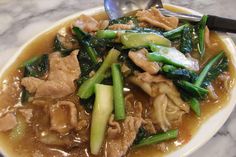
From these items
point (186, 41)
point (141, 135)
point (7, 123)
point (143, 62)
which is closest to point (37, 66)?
point (7, 123)

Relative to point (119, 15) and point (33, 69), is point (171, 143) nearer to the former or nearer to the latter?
point (33, 69)

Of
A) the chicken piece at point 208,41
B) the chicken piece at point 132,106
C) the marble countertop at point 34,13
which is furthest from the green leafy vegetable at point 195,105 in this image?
the marble countertop at point 34,13

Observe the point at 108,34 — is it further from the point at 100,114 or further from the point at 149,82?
the point at 100,114

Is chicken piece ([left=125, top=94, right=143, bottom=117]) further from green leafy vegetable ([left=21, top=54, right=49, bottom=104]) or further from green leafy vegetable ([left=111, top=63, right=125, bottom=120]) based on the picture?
green leafy vegetable ([left=21, top=54, right=49, bottom=104])

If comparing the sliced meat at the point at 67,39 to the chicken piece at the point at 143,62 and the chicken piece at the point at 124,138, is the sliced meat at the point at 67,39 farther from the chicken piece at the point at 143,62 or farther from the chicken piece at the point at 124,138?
the chicken piece at the point at 124,138

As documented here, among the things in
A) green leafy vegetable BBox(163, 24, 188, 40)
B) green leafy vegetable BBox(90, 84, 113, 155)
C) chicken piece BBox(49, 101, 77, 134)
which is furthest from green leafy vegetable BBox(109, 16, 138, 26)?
chicken piece BBox(49, 101, 77, 134)
